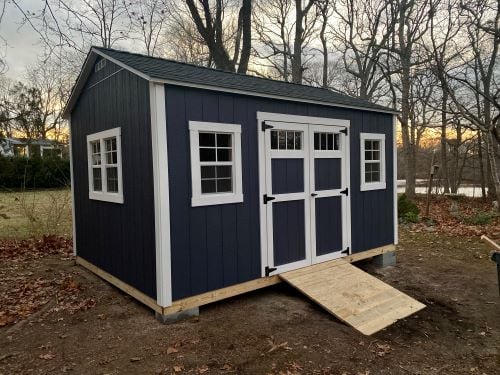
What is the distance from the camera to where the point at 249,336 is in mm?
3564

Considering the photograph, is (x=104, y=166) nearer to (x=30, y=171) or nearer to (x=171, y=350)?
(x=171, y=350)

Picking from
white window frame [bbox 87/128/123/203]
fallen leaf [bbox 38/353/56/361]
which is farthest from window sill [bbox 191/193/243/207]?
fallen leaf [bbox 38/353/56/361]

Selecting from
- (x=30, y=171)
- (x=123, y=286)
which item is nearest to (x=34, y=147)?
(x=30, y=171)

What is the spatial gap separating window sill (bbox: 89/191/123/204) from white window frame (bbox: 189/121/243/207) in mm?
1222

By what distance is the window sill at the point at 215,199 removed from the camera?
3.96 m

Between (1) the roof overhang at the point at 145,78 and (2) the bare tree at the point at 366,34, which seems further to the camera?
(2) the bare tree at the point at 366,34

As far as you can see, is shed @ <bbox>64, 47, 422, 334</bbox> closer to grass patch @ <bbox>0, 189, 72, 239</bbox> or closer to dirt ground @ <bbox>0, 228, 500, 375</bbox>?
dirt ground @ <bbox>0, 228, 500, 375</bbox>

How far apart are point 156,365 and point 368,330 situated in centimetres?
213

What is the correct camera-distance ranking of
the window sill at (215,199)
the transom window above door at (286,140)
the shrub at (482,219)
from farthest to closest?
the shrub at (482,219)
the transom window above door at (286,140)
the window sill at (215,199)

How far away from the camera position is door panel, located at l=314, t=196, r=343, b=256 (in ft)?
17.2

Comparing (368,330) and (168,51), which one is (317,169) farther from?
(168,51)

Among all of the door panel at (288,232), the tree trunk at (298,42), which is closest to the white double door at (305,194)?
the door panel at (288,232)

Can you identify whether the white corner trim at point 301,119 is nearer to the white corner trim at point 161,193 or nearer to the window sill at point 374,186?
the window sill at point 374,186

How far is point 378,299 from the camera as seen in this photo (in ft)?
14.2
